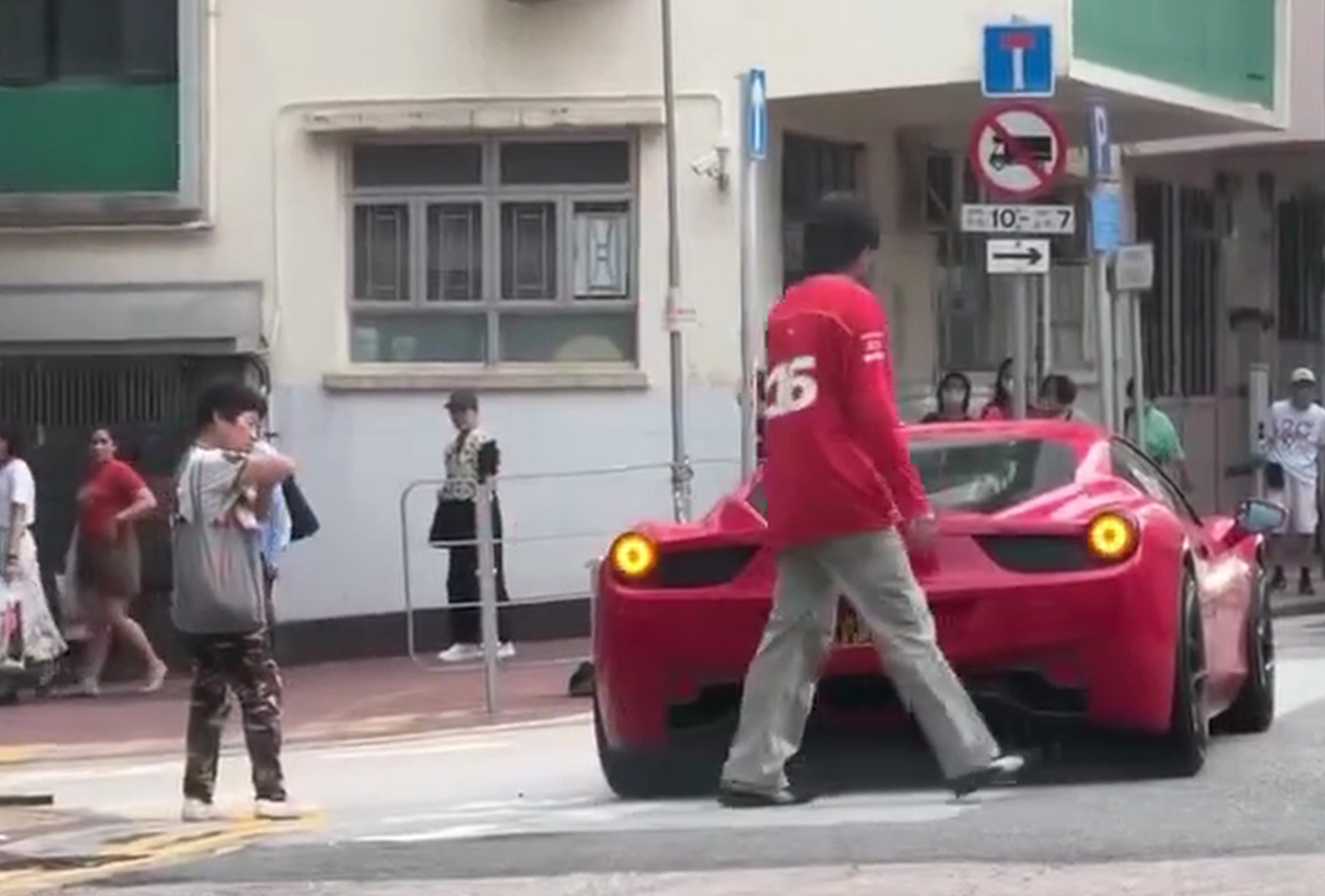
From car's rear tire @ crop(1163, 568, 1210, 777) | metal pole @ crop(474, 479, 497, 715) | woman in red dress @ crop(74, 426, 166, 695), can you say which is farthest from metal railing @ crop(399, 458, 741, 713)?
car's rear tire @ crop(1163, 568, 1210, 777)

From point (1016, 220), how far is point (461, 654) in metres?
4.06

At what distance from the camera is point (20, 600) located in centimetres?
1955

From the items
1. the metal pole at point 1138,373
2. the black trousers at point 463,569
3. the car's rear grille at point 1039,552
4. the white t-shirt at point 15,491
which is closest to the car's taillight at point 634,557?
the car's rear grille at point 1039,552

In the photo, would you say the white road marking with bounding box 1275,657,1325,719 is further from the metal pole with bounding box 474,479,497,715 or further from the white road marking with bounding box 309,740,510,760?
the metal pole with bounding box 474,479,497,715

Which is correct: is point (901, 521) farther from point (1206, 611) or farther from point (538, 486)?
point (538, 486)

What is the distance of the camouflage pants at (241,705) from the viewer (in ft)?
40.7

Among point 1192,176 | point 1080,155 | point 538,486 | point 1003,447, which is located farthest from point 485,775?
point 1192,176

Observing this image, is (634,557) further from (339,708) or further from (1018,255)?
(1018,255)

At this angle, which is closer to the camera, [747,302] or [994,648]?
[994,648]

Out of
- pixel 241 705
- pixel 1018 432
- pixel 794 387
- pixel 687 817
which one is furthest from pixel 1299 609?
pixel 794 387

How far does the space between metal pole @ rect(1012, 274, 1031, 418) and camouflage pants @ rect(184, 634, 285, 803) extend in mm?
8050

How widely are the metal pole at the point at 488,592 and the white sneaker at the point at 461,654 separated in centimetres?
174

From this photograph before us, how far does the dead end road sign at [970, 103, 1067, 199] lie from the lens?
1888cm

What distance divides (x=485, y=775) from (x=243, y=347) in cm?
903
